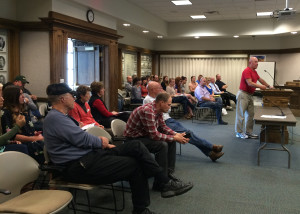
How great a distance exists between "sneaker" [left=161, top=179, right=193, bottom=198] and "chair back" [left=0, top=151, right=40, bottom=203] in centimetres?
143

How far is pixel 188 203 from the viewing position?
3.36 meters

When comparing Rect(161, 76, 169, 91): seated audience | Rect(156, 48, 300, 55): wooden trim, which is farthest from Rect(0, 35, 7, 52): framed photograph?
Rect(156, 48, 300, 55): wooden trim

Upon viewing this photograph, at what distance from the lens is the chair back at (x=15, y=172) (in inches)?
94.1

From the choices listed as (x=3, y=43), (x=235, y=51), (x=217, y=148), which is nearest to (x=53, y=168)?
(x=217, y=148)

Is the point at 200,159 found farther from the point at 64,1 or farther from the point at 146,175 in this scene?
the point at 64,1

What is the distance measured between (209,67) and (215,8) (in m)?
4.44

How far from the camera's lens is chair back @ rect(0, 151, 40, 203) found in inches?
94.1

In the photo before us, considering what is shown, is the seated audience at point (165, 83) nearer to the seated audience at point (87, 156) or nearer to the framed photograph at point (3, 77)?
the framed photograph at point (3, 77)

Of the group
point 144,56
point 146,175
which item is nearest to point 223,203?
point 146,175

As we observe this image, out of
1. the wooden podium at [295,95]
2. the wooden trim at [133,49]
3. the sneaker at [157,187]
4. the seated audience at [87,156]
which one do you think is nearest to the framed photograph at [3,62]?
the seated audience at [87,156]

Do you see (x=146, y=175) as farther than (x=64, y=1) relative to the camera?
No

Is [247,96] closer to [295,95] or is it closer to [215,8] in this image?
[295,95]

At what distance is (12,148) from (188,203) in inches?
73.5

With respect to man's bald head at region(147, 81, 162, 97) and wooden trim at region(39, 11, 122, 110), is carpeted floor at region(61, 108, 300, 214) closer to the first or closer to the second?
man's bald head at region(147, 81, 162, 97)
